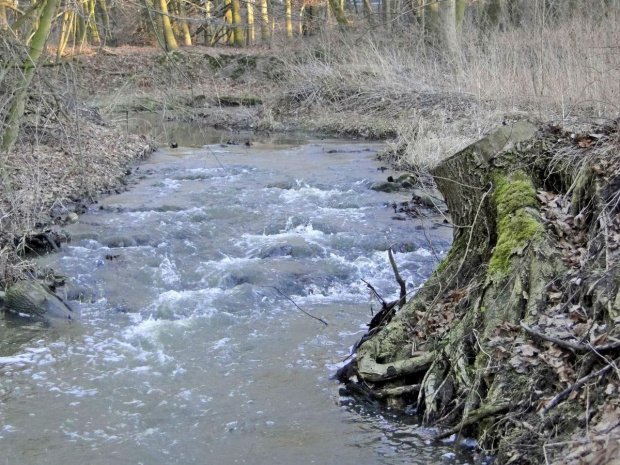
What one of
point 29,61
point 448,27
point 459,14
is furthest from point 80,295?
point 459,14

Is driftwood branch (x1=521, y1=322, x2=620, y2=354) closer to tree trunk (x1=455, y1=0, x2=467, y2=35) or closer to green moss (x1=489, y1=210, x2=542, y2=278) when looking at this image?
green moss (x1=489, y1=210, x2=542, y2=278)

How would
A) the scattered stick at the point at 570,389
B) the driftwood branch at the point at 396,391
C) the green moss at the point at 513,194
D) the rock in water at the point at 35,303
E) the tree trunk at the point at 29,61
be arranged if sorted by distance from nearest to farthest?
1. the scattered stick at the point at 570,389
2. the driftwood branch at the point at 396,391
3. the green moss at the point at 513,194
4. the rock in water at the point at 35,303
5. the tree trunk at the point at 29,61

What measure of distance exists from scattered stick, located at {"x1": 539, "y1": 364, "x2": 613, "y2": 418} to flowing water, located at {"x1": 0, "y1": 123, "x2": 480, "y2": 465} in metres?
0.80

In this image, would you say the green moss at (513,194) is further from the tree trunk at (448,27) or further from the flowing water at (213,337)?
the tree trunk at (448,27)

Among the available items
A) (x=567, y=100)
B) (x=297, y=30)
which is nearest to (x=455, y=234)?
(x=567, y=100)

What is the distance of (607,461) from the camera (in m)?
3.22

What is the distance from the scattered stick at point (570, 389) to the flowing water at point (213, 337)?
80cm

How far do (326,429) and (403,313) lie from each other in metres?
1.23

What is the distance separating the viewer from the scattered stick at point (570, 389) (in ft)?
13.1

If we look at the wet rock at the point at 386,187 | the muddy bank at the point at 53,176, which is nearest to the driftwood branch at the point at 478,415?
the muddy bank at the point at 53,176

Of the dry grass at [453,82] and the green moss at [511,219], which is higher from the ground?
the dry grass at [453,82]

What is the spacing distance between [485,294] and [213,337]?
120 inches

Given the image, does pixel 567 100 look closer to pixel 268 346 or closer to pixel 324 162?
pixel 324 162

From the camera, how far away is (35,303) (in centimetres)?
784
